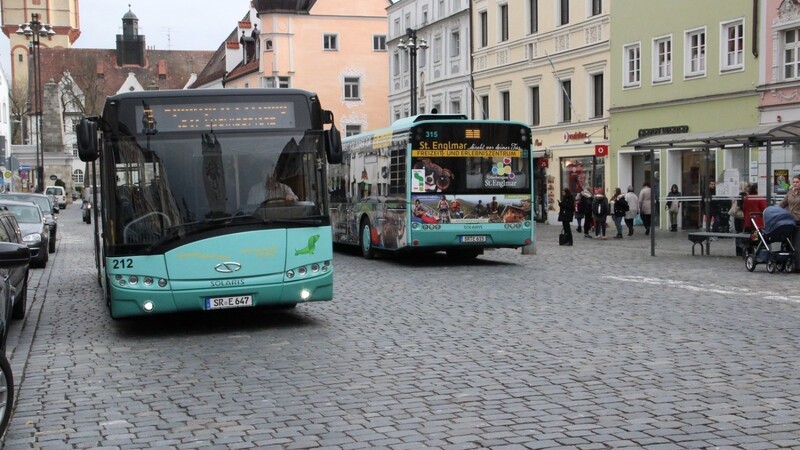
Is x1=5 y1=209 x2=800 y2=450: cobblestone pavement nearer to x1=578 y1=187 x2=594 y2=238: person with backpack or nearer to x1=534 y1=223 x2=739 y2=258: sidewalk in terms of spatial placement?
x1=534 y1=223 x2=739 y2=258: sidewalk

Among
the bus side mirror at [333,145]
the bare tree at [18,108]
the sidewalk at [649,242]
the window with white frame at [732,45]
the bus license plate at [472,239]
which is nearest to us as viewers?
the bus side mirror at [333,145]

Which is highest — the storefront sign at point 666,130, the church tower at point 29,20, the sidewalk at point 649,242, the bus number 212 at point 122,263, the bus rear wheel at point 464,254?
the church tower at point 29,20

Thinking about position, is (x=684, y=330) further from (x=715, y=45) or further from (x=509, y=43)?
(x=509, y=43)

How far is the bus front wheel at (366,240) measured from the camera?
24.4m

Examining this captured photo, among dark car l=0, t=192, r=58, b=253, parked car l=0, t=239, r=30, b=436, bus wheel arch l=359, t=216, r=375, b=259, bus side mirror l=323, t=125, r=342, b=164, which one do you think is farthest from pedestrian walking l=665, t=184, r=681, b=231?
parked car l=0, t=239, r=30, b=436

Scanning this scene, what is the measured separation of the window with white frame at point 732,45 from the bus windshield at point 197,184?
2388 cm

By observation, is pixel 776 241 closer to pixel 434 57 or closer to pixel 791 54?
pixel 791 54

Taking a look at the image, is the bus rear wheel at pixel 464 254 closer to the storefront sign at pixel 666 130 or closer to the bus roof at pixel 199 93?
the bus roof at pixel 199 93

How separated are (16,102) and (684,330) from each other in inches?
4039

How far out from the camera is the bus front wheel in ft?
80.1

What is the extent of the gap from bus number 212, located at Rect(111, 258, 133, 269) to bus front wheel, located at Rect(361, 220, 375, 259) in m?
12.8

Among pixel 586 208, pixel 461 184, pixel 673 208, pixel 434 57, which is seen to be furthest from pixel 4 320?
pixel 434 57

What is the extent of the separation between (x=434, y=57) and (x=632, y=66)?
19213 millimetres

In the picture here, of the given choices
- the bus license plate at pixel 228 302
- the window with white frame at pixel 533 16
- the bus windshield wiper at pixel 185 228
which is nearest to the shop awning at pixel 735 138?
the bus license plate at pixel 228 302
